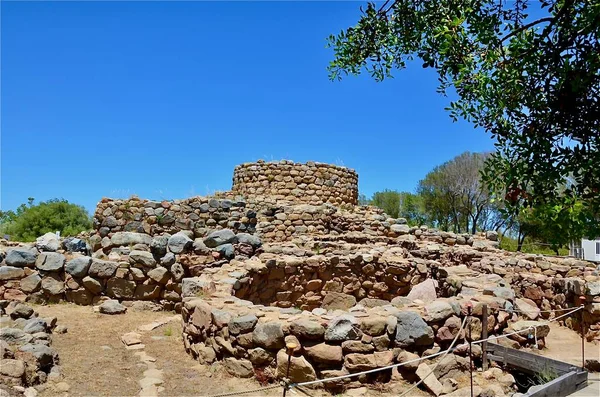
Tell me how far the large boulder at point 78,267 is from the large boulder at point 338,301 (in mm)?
4959

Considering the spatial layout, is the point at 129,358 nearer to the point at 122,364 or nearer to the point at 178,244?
the point at 122,364

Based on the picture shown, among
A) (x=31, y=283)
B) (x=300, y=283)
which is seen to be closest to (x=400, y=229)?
(x=300, y=283)

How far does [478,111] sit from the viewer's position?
216 inches

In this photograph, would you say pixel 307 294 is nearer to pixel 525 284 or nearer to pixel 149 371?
pixel 149 371

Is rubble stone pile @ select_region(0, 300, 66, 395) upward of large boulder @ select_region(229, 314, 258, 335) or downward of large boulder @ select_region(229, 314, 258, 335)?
downward

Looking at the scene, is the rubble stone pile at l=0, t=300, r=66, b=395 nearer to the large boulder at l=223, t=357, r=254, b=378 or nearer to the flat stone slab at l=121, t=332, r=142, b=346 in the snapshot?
the flat stone slab at l=121, t=332, r=142, b=346

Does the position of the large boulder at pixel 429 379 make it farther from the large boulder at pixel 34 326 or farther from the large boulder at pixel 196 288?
the large boulder at pixel 34 326

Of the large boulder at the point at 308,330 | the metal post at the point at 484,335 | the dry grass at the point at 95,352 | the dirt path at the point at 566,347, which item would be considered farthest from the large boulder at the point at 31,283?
the dirt path at the point at 566,347

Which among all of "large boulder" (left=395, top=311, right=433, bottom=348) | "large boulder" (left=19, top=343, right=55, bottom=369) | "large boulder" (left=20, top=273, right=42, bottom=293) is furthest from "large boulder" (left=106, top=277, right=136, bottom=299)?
"large boulder" (left=395, top=311, right=433, bottom=348)

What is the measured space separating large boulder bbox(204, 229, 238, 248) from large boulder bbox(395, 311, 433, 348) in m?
5.20

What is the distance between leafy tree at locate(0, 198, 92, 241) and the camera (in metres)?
26.4

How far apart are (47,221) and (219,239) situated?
2196 cm

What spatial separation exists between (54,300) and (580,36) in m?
9.37

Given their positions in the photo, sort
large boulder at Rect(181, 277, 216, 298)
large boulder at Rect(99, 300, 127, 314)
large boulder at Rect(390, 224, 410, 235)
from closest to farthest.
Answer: large boulder at Rect(181, 277, 216, 298)
large boulder at Rect(99, 300, 127, 314)
large boulder at Rect(390, 224, 410, 235)
